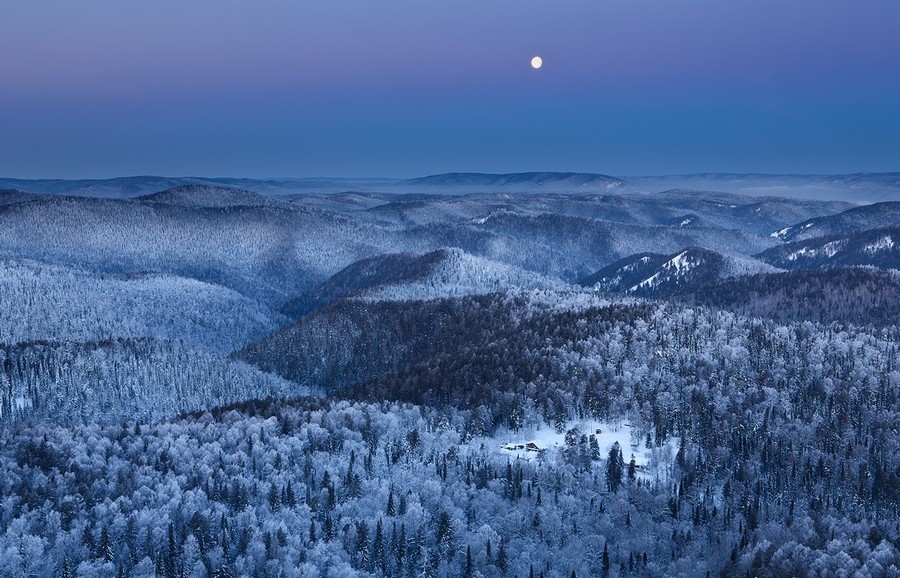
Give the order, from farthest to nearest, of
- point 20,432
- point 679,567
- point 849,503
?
point 20,432, point 849,503, point 679,567

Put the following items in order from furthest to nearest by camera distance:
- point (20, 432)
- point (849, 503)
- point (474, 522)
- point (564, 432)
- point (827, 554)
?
point (564, 432), point (20, 432), point (849, 503), point (474, 522), point (827, 554)

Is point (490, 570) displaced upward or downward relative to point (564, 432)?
downward

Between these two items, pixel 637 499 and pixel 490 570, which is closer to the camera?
pixel 490 570

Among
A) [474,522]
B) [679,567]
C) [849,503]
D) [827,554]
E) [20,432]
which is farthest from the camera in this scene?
[20,432]

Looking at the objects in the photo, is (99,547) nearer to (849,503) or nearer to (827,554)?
(827,554)

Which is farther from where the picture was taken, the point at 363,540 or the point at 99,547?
the point at 363,540

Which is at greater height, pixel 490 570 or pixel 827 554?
pixel 827 554

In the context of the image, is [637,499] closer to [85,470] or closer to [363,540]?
[363,540]

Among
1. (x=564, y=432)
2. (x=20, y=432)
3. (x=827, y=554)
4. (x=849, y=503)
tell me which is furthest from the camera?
(x=564, y=432)

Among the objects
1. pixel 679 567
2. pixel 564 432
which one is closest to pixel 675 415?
pixel 564 432

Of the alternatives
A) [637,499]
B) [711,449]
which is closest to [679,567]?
[637,499]
